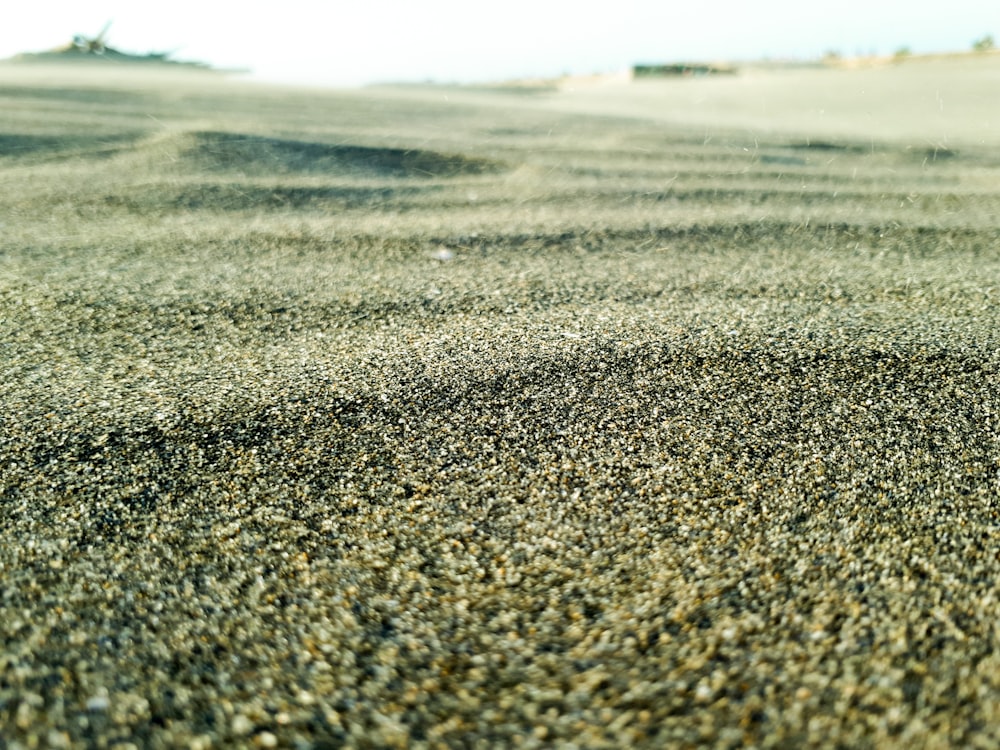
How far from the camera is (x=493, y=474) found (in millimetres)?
1088

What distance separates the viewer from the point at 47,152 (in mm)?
2965

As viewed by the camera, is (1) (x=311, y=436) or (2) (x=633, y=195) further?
(2) (x=633, y=195)

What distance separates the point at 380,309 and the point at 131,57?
26.1ft

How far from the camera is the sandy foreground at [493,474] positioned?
0.73 metres

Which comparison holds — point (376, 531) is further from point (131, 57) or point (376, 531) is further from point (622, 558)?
point (131, 57)

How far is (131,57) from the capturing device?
7992 mm

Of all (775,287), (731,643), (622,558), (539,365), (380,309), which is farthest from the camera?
(775,287)

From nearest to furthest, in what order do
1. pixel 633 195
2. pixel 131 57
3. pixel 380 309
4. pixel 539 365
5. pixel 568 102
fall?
pixel 539 365 → pixel 380 309 → pixel 633 195 → pixel 568 102 → pixel 131 57

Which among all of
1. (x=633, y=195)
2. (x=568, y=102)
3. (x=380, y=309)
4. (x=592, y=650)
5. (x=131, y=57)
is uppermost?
(x=131, y=57)

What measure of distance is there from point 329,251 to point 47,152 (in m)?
1.71

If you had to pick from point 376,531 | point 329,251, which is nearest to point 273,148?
point 329,251

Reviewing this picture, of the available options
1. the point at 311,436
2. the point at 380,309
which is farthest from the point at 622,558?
the point at 380,309

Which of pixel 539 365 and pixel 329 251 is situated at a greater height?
pixel 329 251

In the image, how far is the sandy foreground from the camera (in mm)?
725
